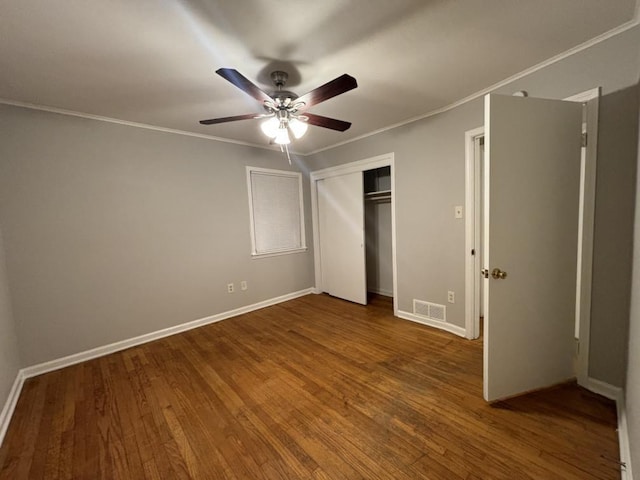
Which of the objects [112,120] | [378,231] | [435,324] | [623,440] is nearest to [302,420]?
[623,440]

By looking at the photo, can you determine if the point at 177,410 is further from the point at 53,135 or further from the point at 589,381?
the point at 589,381

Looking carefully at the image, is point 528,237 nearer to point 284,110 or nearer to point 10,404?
point 284,110

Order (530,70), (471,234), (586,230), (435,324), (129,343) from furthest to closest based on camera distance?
(435,324) → (129,343) → (471,234) → (530,70) → (586,230)

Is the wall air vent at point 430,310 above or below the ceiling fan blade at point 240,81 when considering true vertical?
below

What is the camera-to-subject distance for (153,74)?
179 centimetres

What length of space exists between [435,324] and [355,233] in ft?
5.09

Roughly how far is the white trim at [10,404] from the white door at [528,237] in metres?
3.14

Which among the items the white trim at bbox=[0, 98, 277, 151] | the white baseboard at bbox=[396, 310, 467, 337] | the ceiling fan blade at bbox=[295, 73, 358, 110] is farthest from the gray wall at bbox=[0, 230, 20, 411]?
the white baseboard at bbox=[396, 310, 467, 337]

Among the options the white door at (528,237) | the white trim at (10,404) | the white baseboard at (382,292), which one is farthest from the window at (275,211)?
the white door at (528,237)

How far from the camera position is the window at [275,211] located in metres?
3.59

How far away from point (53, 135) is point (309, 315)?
10.5ft

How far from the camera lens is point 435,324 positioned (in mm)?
2807

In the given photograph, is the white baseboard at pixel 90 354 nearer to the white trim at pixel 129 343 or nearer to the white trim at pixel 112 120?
the white trim at pixel 129 343

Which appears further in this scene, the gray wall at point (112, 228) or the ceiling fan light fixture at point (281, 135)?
the gray wall at point (112, 228)
